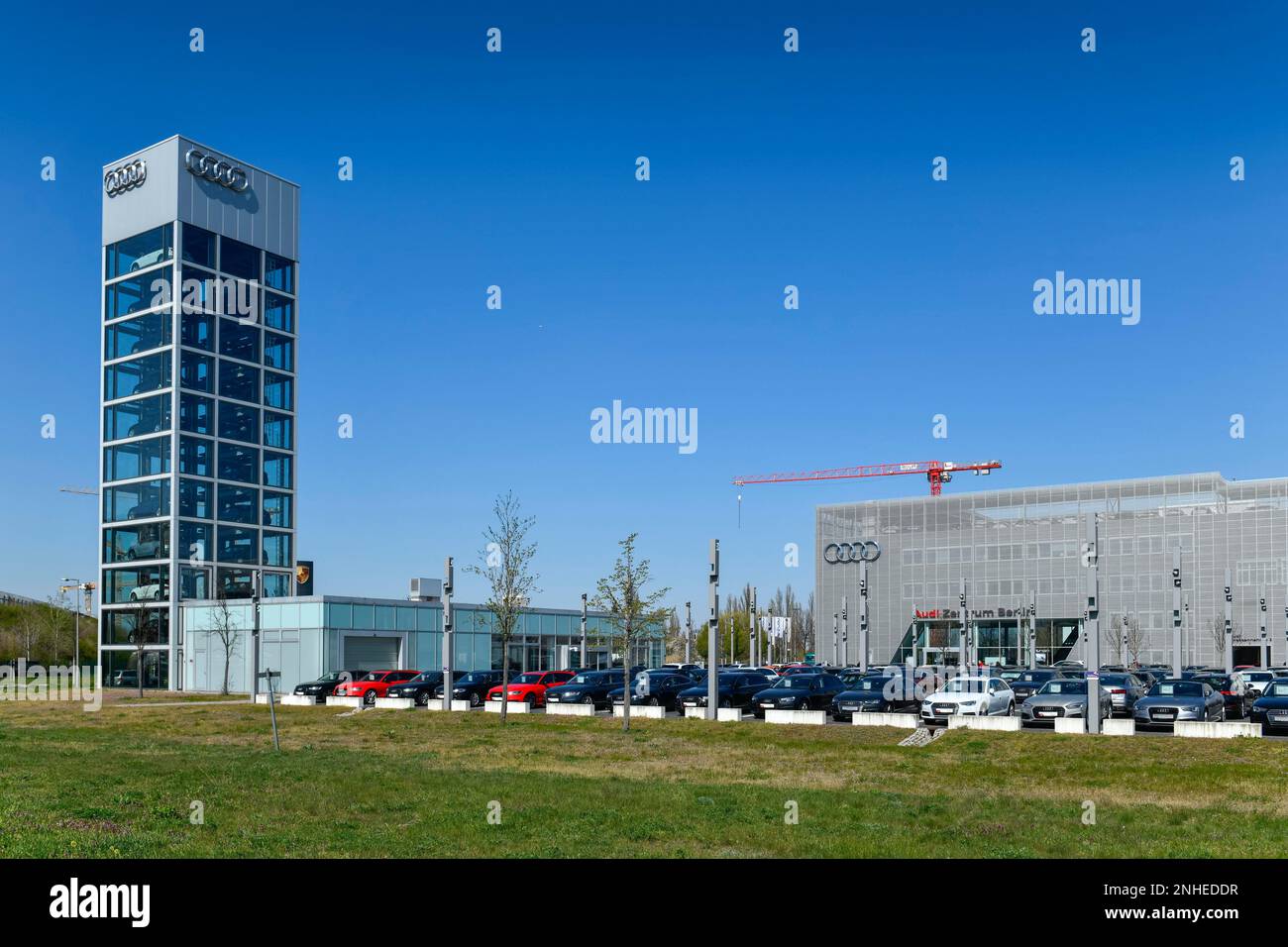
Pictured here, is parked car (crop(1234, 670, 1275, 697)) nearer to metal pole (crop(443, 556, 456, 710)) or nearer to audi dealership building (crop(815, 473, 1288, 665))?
metal pole (crop(443, 556, 456, 710))

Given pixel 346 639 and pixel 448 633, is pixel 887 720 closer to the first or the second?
pixel 448 633

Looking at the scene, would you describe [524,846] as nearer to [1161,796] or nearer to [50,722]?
[1161,796]

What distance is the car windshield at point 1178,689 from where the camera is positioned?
32.1 metres

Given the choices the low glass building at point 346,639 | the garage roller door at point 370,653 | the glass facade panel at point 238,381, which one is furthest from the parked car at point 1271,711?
the glass facade panel at point 238,381

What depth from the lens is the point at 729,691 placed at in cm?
4144

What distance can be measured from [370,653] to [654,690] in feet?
106

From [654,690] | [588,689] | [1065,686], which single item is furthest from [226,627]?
[1065,686]

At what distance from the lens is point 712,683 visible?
119 ft

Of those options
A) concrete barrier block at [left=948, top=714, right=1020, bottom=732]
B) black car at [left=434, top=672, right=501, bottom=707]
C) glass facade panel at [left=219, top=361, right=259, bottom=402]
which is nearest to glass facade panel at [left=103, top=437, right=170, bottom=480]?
glass facade panel at [left=219, top=361, right=259, bottom=402]

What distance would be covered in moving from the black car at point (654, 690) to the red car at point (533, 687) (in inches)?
127
